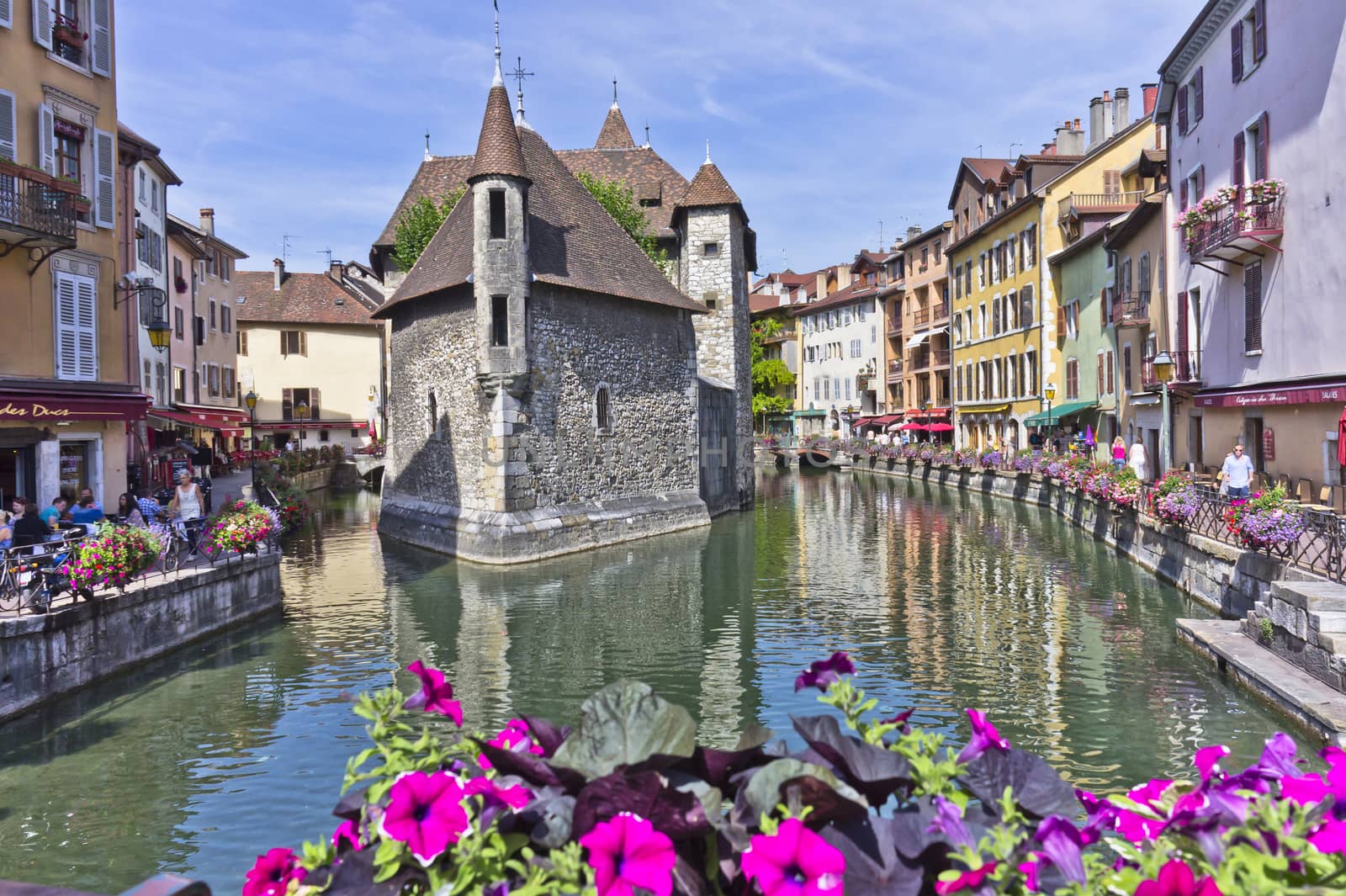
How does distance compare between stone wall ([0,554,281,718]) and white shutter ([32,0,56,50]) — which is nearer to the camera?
stone wall ([0,554,281,718])

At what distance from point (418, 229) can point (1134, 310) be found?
22.3m

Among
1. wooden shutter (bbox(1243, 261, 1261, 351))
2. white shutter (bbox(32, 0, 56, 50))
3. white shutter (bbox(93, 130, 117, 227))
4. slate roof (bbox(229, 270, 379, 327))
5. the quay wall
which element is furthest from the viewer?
slate roof (bbox(229, 270, 379, 327))

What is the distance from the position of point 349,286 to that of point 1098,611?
51970 mm

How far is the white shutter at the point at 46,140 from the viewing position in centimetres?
1560

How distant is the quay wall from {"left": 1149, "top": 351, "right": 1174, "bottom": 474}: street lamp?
206 cm

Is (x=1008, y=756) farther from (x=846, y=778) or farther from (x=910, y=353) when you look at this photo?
(x=910, y=353)

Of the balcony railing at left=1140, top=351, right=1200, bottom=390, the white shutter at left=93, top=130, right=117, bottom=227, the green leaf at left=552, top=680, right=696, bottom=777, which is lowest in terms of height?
the green leaf at left=552, top=680, right=696, bottom=777

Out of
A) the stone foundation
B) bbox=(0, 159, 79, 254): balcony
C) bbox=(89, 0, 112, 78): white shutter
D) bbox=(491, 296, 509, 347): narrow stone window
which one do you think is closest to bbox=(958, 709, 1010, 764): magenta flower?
bbox=(0, 159, 79, 254): balcony

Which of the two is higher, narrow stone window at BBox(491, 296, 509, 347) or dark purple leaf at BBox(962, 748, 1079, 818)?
narrow stone window at BBox(491, 296, 509, 347)

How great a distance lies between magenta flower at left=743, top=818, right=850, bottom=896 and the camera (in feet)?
5.88

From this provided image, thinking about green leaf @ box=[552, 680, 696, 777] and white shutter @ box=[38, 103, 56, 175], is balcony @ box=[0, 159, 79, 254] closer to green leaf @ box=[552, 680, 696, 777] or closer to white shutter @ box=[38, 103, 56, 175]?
white shutter @ box=[38, 103, 56, 175]

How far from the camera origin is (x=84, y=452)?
16.5 m

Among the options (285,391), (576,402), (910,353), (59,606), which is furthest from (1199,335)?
(285,391)

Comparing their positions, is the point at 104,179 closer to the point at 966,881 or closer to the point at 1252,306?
the point at 966,881
